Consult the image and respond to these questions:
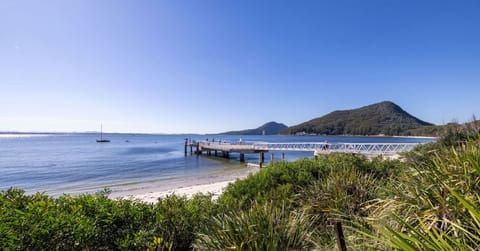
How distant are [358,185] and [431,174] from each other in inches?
52.0

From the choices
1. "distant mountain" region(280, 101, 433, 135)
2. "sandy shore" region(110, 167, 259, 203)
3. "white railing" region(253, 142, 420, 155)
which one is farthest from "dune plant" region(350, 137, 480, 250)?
"distant mountain" region(280, 101, 433, 135)

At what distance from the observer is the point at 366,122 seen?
121m

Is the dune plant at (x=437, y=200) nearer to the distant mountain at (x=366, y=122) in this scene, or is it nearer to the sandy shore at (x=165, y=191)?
the sandy shore at (x=165, y=191)

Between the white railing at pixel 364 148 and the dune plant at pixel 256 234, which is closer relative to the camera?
the dune plant at pixel 256 234

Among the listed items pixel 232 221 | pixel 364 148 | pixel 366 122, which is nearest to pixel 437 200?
pixel 232 221

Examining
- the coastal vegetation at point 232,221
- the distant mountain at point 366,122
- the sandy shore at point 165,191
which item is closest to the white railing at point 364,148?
the sandy shore at point 165,191

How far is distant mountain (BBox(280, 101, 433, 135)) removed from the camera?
10953 centimetres

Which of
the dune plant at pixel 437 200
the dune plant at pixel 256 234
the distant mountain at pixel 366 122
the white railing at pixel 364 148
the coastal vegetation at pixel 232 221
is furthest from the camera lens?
the distant mountain at pixel 366 122

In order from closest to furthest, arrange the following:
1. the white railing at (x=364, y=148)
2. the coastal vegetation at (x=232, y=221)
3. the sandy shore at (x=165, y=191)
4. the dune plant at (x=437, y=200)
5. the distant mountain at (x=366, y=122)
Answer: the coastal vegetation at (x=232, y=221) < the dune plant at (x=437, y=200) < the sandy shore at (x=165, y=191) < the white railing at (x=364, y=148) < the distant mountain at (x=366, y=122)

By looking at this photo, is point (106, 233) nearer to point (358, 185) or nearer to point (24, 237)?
point (24, 237)

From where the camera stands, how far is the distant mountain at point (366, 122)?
10953 centimetres

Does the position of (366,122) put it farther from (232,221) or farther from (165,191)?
(232,221)

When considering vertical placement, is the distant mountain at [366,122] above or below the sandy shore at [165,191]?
above

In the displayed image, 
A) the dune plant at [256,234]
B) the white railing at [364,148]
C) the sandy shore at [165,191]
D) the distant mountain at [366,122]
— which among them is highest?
the distant mountain at [366,122]
